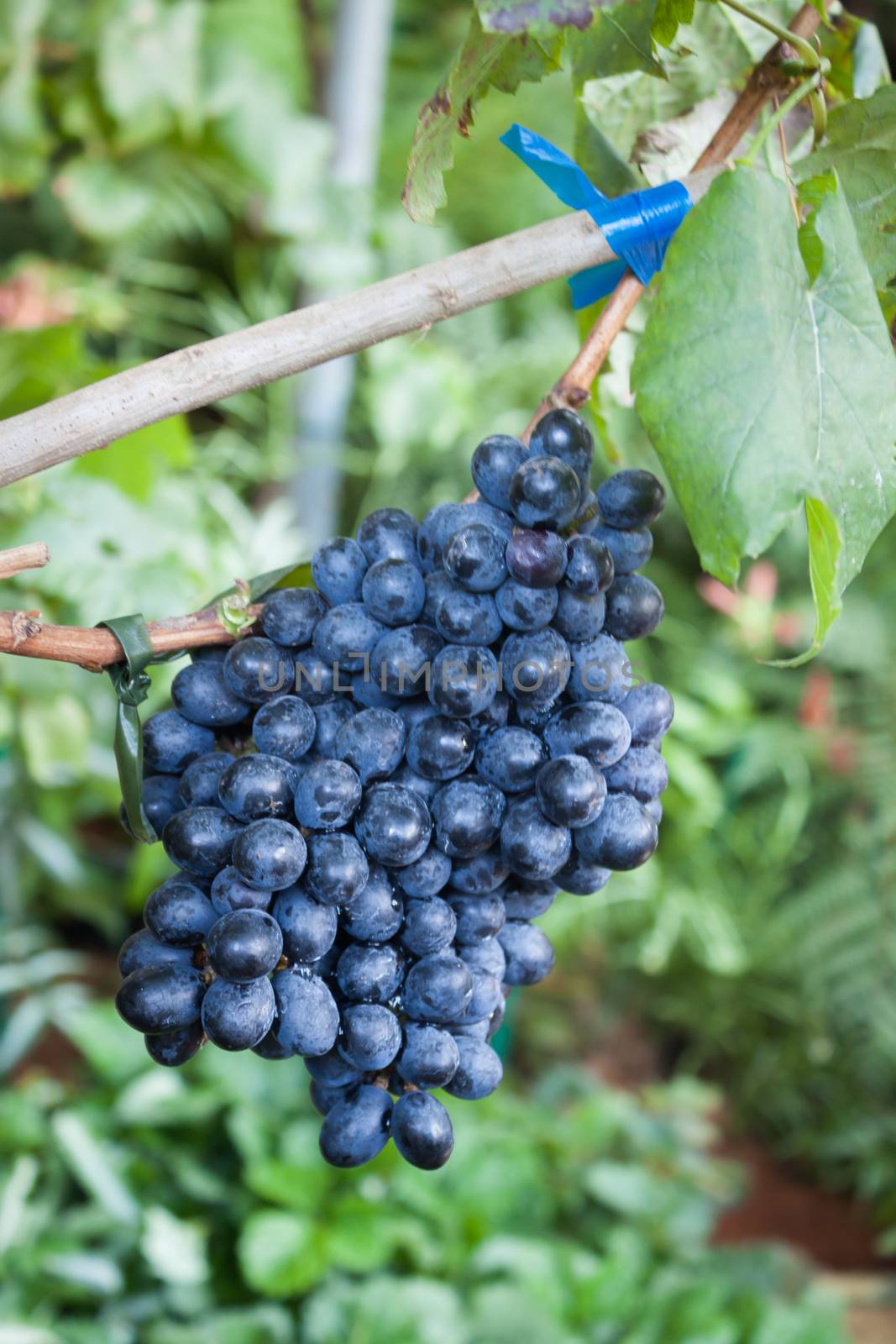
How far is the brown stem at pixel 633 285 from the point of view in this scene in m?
0.46

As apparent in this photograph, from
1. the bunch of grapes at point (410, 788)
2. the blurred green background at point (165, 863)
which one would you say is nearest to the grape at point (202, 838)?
the bunch of grapes at point (410, 788)

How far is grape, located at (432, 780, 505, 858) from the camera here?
1.35 feet

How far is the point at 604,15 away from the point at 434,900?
1.22 feet

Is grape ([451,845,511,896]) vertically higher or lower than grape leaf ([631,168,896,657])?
lower

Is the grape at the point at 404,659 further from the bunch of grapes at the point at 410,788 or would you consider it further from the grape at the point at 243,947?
the grape at the point at 243,947

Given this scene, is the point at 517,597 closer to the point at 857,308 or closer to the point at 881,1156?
the point at 857,308

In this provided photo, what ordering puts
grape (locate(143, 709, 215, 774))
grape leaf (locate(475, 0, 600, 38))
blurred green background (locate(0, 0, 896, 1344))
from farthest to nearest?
1. blurred green background (locate(0, 0, 896, 1344))
2. grape (locate(143, 709, 215, 774))
3. grape leaf (locate(475, 0, 600, 38))

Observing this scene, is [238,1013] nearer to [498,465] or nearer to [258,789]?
[258,789]

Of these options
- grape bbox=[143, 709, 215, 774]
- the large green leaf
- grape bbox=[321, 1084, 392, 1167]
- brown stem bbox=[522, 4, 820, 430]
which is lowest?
grape bbox=[321, 1084, 392, 1167]

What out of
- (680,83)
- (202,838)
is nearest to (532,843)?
(202,838)

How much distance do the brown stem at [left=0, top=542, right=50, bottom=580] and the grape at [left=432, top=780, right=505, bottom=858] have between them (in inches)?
6.8

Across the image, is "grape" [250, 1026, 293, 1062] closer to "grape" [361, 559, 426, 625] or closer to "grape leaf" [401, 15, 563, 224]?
"grape" [361, 559, 426, 625]

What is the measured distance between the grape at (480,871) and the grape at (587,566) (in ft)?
0.37

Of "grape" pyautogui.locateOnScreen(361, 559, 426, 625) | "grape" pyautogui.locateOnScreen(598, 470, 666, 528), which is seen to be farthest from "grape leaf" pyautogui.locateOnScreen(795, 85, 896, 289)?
"grape" pyautogui.locateOnScreen(361, 559, 426, 625)
